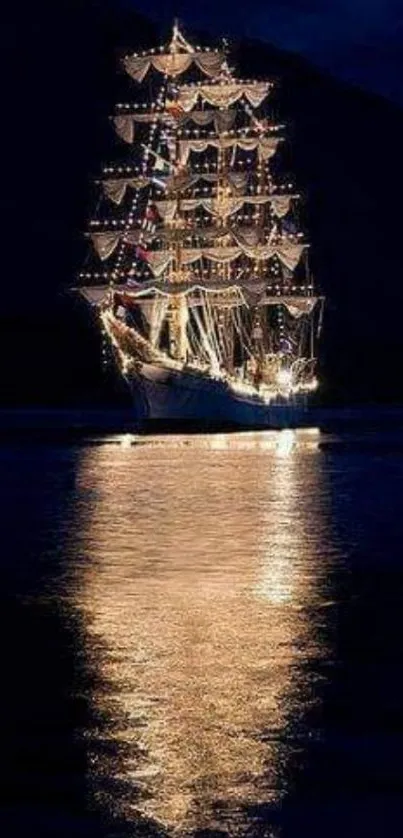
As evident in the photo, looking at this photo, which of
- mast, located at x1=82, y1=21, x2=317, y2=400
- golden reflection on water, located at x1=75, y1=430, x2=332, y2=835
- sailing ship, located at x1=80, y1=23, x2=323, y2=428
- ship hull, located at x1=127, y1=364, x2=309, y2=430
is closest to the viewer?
golden reflection on water, located at x1=75, y1=430, x2=332, y2=835

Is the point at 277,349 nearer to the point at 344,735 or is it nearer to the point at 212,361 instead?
the point at 212,361

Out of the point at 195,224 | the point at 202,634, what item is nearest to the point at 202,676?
the point at 202,634

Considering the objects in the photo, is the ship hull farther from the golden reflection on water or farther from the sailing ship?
the golden reflection on water

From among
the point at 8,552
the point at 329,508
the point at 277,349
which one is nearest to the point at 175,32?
the point at 277,349

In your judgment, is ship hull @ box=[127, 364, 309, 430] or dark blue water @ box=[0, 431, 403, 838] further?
→ ship hull @ box=[127, 364, 309, 430]

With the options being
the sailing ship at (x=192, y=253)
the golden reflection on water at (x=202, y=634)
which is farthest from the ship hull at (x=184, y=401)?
the golden reflection on water at (x=202, y=634)

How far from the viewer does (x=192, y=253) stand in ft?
287

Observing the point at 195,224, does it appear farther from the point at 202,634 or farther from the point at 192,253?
the point at 202,634

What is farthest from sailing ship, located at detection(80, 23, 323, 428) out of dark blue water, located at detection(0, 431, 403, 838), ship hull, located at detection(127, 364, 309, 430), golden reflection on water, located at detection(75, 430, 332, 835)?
dark blue water, located at detection(0, 431, 403, 838)

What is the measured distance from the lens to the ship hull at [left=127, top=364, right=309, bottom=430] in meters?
84.2

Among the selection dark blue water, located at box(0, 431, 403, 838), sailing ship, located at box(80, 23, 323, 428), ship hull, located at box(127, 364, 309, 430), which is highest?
sailing ship, located at box(80, 23, 323, 428)

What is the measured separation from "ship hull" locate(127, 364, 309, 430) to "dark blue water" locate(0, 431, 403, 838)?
59.0m

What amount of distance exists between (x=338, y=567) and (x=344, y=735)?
8.49 meters

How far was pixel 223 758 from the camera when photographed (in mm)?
8594
